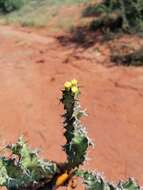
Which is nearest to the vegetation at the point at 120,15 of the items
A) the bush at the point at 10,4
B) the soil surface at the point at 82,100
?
the soil surface at the point at 82,100

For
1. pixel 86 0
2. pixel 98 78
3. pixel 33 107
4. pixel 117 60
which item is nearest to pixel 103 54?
pixel 117 60

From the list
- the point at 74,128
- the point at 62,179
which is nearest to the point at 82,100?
the point at 62,179

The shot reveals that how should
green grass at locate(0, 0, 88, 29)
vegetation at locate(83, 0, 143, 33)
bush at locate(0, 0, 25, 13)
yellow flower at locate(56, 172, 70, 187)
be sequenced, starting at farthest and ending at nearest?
bush at locate(0, 0, 25, 13)
green grass at locate(0, 0, 88, 29)
vegetation at locate(83, 0, 143, 33)
yellow flower at locate(56, 172, 70, 187)

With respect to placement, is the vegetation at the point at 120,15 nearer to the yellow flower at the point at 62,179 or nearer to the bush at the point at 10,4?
the bush at the point at 10,4

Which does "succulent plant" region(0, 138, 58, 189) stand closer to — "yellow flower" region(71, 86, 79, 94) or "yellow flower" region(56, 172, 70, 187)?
"yellow flower" region(56, 172, 70, 187)

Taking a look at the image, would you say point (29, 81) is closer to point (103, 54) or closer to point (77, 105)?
point (103, 54)

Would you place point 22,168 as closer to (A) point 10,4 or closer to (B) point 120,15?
(B) point 120,15

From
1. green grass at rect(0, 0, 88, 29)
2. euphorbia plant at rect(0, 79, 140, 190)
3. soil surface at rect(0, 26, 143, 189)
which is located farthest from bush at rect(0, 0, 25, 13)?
euphorbia plant at rect(0, 79, 140, 190)
